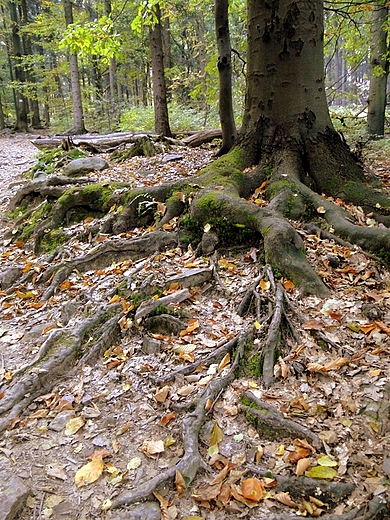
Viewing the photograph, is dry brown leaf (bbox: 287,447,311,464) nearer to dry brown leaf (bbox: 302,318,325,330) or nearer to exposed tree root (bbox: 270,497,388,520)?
exposed tree root (bbox: 270,497,388,520)

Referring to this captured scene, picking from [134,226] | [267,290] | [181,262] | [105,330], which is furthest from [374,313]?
[134,226]

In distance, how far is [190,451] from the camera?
2516 mm

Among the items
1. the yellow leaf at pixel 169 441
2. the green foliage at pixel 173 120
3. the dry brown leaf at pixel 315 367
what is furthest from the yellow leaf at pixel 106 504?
the green foliage at pixel 173 120

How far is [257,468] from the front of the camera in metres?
2.40

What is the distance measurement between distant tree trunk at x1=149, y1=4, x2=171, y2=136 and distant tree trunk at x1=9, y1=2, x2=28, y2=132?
16955 millimetres

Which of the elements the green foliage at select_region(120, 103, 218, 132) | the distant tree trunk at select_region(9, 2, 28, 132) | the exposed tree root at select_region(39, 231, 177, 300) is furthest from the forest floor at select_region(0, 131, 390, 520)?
the distant tree trunk at select_region(9, 2, 28, 132)

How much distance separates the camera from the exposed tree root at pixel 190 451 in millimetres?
2332

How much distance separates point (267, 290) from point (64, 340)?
1.98 m

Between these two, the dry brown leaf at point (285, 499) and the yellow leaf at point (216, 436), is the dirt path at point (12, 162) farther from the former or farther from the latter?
the dry brown leaf at point (285, 499)

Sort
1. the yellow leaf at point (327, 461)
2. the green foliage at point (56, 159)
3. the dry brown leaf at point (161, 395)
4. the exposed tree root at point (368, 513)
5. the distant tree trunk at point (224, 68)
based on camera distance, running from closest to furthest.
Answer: the exposed tree root at point (368, 513), the yellow leaf at point (327, 461), the dry brown leaf at point (161, 395), the distant tree trunk at point (224, 68), the green foliage at point (56, 159)

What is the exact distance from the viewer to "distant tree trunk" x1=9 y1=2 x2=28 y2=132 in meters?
25.2

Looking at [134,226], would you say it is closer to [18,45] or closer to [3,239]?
[3,239]

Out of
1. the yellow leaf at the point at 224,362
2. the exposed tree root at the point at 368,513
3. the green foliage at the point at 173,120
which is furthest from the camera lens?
the green foliage at the point at 173,120

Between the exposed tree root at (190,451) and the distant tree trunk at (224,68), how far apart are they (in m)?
5.09
